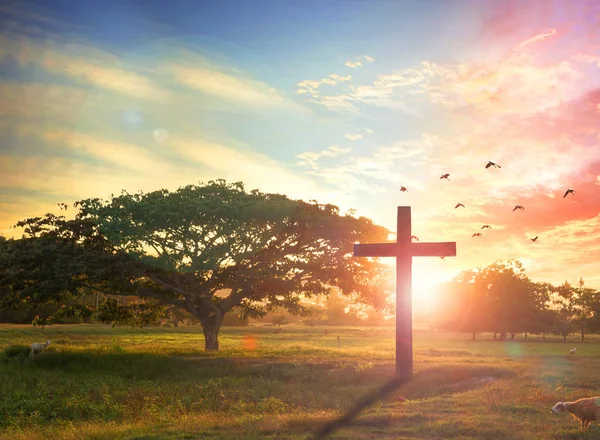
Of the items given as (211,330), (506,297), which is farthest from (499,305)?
(211,330)

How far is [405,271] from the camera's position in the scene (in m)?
21.3

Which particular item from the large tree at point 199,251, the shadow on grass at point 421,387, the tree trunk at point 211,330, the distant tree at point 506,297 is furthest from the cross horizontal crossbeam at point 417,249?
the distant tree at point 506,297

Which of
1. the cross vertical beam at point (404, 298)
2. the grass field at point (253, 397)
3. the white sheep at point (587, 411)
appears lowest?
the grass field at point (253, 397)

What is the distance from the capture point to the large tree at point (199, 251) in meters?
34.9

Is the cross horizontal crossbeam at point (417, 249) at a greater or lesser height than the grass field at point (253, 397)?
greater

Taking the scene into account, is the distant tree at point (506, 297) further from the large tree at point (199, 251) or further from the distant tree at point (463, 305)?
the large tree at point (199, 251)

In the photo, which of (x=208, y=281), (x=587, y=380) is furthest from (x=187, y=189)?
(x=587, y=380)

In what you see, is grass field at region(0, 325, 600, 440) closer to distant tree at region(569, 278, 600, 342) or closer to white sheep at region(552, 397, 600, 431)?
white sheep at region(552, 397, 600, 431)

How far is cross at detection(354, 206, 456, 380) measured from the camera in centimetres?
2084

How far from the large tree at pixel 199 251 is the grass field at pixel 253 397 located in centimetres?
516

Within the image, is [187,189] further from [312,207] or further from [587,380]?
[587,380]

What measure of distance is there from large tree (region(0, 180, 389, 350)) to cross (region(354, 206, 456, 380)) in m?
14.4

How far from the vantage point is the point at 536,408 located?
599 inches

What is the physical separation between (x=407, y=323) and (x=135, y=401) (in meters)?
→ 10.8
